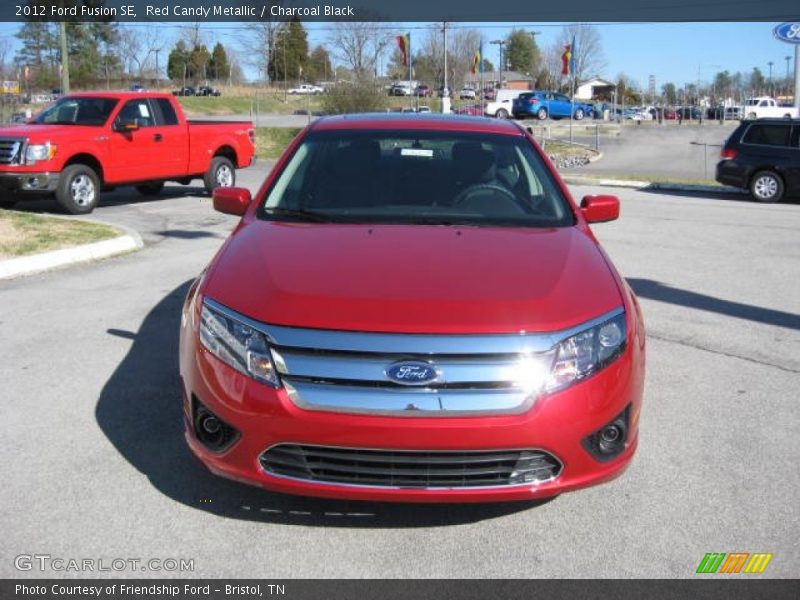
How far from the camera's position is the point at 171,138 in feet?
49.5

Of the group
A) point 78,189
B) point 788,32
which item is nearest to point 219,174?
point 78,189

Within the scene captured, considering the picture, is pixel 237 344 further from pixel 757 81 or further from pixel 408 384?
pixel 757 81

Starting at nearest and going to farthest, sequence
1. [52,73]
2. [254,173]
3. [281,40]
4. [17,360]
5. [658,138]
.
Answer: [17,360]
[254,173]
[658,138]
[52,73]
[281,40]

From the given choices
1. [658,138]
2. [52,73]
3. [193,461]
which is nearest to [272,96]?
[52,73]

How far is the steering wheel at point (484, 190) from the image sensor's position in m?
4.67

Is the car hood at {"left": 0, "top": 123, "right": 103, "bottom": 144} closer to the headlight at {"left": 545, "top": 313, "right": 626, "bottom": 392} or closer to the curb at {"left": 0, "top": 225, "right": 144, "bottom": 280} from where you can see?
the curb at {"left": 0, "top": 225, "right": 144, "bottom": 280}

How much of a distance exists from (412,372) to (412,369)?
0.01 meters

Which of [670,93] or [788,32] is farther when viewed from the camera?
[670,93]

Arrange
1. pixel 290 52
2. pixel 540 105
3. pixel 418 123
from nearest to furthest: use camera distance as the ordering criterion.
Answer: pixel 418 123 < pixel 540 105 < pixel 290 52

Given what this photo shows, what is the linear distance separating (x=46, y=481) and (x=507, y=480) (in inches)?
84.7

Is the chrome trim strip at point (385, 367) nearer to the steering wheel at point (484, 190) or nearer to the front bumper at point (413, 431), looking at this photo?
the front bumper at point (413, 431)

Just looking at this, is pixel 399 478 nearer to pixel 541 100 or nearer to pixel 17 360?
pixel 17 360

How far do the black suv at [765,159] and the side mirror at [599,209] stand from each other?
14128 mm

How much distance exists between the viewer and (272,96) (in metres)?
71.5
